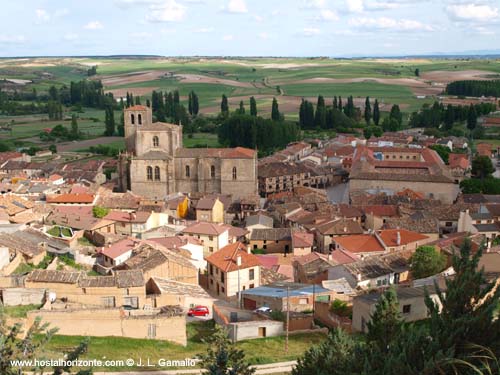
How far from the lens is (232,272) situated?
1004 inches

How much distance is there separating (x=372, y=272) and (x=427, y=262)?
2.52 meters

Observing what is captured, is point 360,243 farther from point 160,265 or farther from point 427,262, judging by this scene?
point 160,265

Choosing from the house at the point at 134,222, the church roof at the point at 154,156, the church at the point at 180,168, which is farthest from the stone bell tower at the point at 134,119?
the house at the point at 134,222

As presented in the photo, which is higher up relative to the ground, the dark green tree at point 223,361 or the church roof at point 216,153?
the dark green tree at point 223,361

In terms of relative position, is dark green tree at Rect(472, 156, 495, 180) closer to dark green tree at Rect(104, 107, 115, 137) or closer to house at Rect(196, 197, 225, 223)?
house at Rect(196, 197, 225, 223)

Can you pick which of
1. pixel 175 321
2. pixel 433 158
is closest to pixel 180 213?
pixel 175 321

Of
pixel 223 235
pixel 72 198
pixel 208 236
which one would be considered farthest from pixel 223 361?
pixel 72 198

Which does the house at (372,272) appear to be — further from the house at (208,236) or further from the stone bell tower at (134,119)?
the stone bell tower at (134,119)

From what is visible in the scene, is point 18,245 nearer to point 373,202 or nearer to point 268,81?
point 373,202

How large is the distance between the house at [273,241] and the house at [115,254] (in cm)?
1007

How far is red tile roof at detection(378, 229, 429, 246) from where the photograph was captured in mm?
33219

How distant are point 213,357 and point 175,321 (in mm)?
5706

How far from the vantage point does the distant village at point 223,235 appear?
2036cm

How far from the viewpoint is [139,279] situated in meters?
21.5
